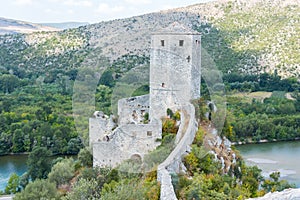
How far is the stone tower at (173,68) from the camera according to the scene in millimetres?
14992

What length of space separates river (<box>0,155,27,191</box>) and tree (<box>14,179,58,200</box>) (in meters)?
6.37

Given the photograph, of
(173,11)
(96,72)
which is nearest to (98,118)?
(96,72)

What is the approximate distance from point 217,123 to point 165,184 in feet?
19.2

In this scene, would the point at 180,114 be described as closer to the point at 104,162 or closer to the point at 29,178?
the point at 104,162

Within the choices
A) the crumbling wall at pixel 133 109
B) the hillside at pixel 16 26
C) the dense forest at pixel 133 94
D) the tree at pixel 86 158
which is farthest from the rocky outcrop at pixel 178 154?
the hillside at pixel 16 26

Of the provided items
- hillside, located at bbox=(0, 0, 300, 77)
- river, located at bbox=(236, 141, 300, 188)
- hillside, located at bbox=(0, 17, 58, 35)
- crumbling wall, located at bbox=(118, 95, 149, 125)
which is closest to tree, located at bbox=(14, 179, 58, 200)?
crumbling wall, located at bbox=(118, 95, 149, 125)

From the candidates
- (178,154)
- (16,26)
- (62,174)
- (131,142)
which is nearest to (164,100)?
(131,142)

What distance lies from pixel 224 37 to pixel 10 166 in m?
32.7

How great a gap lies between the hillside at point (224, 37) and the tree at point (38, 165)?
2542 centimetres

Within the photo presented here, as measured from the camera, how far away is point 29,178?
852 inches

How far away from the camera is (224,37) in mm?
52656

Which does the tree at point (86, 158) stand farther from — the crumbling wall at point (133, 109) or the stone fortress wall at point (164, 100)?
the crumbling wall at point (133, 109)

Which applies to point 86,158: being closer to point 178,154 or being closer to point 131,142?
point 131,142

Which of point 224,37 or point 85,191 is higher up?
point 224,37
